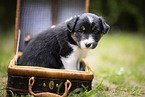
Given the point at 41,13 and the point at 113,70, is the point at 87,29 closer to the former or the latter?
the point at 41,13

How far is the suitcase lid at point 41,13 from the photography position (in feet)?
7.17

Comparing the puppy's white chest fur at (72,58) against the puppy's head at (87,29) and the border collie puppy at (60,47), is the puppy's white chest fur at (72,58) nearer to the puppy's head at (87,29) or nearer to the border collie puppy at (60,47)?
the border collie puppy at (60,47)

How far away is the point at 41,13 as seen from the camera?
2.44 meters

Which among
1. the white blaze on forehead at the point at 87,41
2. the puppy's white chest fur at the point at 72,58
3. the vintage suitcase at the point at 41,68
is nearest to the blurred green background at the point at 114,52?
the vintage suitcase at the point at 41,68

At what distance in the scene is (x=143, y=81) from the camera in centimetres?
212

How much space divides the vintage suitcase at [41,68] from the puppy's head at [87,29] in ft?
0.96

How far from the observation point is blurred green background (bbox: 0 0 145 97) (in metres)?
1.83

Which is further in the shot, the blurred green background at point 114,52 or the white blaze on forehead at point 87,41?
the blurred green background at point 114,52

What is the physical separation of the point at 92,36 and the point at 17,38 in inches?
43.8

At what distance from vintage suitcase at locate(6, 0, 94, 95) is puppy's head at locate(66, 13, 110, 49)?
0.29m

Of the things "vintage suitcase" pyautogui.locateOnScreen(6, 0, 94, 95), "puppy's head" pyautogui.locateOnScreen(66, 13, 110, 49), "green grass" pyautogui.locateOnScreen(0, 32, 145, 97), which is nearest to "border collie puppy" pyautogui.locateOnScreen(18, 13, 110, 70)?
"puppy's head" pyautogui.locateOnScreen(66, 13, 110, 49)

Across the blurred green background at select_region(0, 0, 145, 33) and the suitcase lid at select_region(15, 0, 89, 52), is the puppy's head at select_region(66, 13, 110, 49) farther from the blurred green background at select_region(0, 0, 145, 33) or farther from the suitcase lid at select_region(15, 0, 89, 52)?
the blurred green background at select_region(0, 0, 145, 33)

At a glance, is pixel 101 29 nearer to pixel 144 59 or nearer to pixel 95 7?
pixel 144 59

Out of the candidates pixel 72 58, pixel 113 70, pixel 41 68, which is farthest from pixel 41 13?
pixel 113 70
